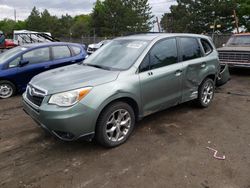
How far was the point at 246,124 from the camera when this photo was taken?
195 inches

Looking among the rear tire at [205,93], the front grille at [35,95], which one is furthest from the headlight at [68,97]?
the rear tire at [205,93]

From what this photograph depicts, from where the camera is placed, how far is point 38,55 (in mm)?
7414

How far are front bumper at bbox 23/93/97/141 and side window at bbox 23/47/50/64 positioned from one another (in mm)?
4058

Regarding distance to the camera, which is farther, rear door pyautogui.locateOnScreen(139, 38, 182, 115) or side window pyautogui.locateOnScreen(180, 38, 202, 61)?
side window pyautogui.locateOnScreen(180, 38, 202, 61)

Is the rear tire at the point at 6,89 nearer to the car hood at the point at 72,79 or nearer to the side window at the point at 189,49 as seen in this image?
the car hood at the point at 72,79

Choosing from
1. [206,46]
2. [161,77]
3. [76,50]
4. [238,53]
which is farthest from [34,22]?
[161,77]

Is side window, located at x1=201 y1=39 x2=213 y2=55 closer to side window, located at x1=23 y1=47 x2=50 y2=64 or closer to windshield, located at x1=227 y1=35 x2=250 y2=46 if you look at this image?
side window, located at x1=23 y1=47 x2=50 y2=64

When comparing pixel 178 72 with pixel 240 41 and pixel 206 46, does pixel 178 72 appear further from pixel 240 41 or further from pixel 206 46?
pixel 240 41

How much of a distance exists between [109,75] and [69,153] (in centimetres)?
132

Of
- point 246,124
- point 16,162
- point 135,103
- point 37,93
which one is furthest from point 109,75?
point 246,124

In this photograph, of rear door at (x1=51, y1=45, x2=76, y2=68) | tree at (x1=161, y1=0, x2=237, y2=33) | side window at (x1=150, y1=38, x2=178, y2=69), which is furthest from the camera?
tree at (x1=161, y1=0, x2=237, y2=33)

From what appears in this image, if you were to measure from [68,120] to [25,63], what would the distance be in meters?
4.33

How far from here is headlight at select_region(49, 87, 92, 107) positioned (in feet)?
11.5

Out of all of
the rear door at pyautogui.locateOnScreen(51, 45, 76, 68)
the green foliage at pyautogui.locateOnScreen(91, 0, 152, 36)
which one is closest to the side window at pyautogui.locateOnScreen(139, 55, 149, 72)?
the rear door at pyautogui.locateOnScreen(51, 45, 76, 68)
